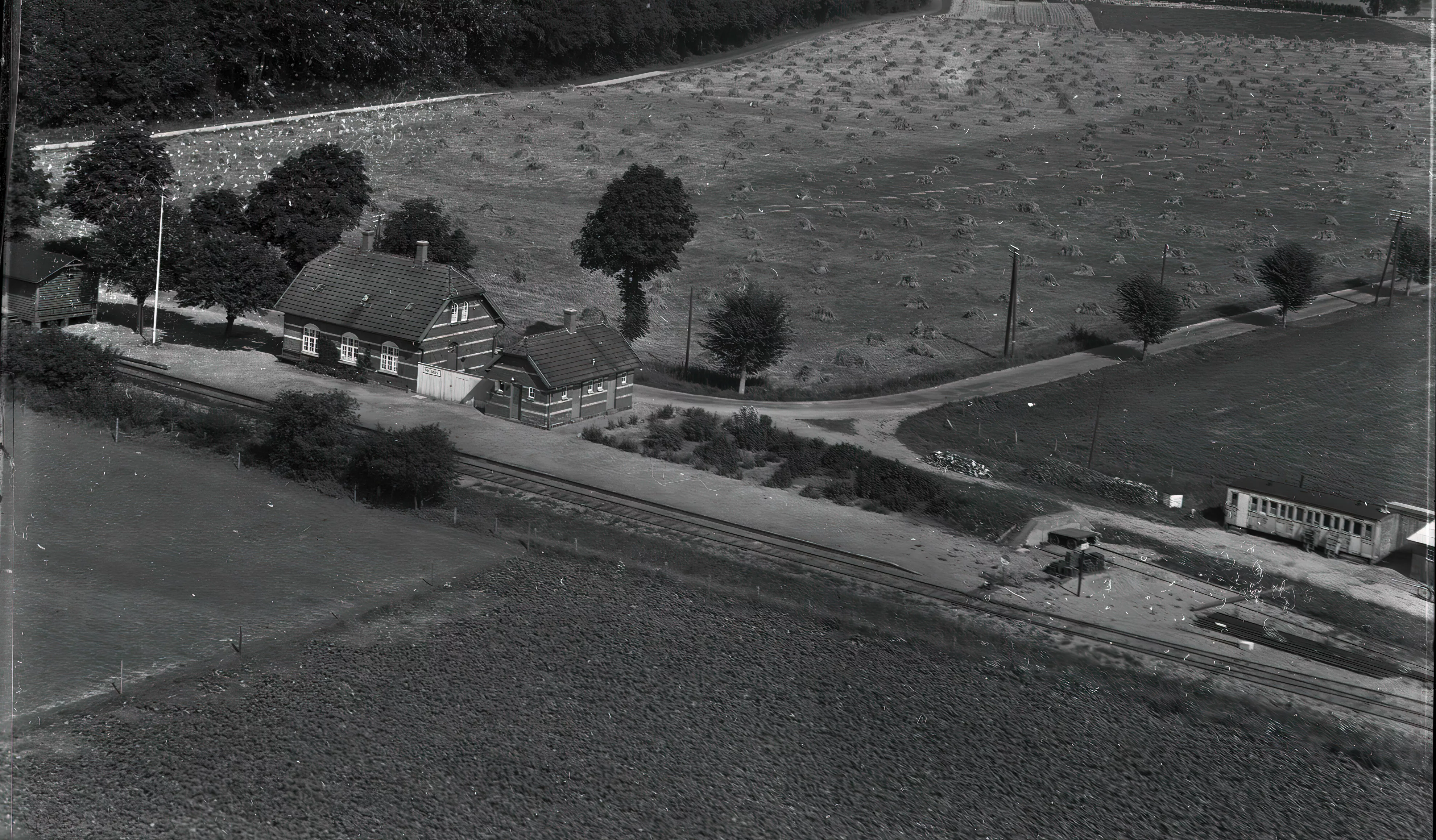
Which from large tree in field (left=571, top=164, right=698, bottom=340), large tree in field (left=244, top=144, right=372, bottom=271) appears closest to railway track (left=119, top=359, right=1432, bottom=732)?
large tree in field (left=244, top=144, right=372, bottom=271)

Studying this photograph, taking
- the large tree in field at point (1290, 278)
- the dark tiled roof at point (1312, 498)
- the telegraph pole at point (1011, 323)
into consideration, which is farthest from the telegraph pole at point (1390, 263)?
the dark tiled roof at point (1312, 498)

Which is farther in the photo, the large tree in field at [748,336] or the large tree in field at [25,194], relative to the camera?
the large tree in field at [25,194]

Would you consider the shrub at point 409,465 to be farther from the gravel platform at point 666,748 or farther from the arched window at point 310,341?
the arched window at point 310,341

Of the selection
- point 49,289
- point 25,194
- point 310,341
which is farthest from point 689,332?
point 25,194

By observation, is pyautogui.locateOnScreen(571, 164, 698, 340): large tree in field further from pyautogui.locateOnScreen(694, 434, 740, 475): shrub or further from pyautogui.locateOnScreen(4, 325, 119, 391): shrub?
pyautogui.locateOnScreen(4, 325, 119, 391): shrub

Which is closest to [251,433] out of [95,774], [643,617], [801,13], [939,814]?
[643,617]

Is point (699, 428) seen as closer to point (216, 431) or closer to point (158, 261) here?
point (216, 431)

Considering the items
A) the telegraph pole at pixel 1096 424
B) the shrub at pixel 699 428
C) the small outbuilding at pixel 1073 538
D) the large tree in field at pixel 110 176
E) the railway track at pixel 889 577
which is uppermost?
the large tree in field at pixel 110 176

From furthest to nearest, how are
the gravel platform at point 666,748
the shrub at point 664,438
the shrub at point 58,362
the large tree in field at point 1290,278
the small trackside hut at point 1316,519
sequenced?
the large tree in field at point 1290,278 → the shrub at point 664,438 → the shrub at point 58,362 → the small trackside hut at point 1316,519 → the gravel platform at point 666,748
